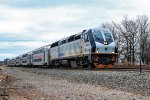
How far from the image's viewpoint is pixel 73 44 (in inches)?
1591

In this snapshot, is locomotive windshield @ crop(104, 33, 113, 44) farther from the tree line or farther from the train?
the tree line

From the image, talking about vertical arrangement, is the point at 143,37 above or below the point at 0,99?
above

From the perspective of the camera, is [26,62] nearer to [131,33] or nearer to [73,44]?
[131,33]

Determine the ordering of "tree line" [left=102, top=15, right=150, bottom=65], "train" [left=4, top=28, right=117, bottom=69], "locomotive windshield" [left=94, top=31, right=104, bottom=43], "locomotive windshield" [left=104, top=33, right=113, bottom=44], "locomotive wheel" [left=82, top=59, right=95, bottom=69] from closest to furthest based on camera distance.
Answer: "train" [left=4, top=28, right=117, bottom=69]
"locomotive wheel" [left=82, top=59, right=95, bottom=69]
"locomotive windshield" [left=94, top=31, right=104, bottom=43]
"locomotive windshield" [left=104, top=33, right=113, bottom=44]
"tree line" [left=102, top=15, right=150, bottom=65]

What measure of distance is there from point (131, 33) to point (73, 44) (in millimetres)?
46355

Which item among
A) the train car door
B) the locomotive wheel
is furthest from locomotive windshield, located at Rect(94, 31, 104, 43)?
the locomotive wheel

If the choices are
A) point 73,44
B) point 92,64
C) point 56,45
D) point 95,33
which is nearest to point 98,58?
point 92,64

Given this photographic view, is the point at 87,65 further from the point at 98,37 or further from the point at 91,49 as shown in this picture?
the point at 98,37

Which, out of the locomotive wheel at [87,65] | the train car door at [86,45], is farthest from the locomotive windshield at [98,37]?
the locomotive wheel at [87,65]

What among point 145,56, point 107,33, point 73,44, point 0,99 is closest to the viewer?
point 0,99

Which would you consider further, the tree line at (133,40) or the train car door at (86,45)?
the tree line at (133,40)

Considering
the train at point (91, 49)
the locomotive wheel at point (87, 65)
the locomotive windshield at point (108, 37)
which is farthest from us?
the locomotive windshield at point (108, 37)

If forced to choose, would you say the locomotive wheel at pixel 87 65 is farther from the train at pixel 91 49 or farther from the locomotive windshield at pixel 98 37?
the locomotive windshield at pixel 98 37

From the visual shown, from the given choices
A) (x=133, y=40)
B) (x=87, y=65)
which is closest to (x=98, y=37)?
(x=87, y=65)
